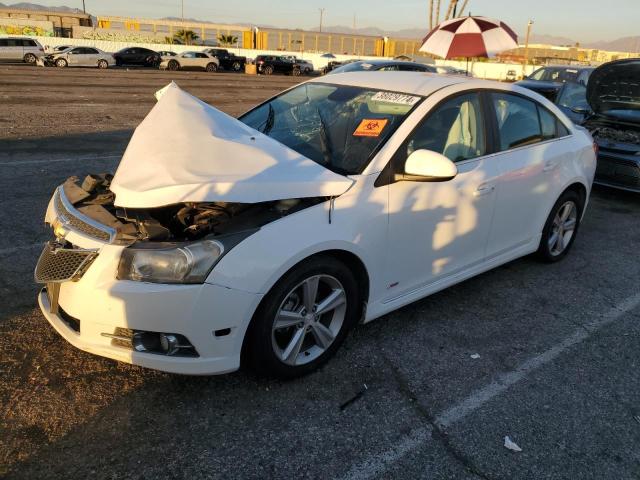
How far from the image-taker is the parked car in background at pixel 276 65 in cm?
3978

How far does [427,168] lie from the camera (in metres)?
3.13

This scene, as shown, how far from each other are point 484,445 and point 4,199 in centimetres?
567

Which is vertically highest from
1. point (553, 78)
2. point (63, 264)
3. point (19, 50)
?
point (553, 78)

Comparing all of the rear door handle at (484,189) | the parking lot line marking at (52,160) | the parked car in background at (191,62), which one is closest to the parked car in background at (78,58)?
the parked car in background at (191,62)

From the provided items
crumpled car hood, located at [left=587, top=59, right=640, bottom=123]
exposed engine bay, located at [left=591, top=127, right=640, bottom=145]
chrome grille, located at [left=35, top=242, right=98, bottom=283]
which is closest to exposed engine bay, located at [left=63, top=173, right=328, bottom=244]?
chrome grille, located at [left=35, top=242, right=98, bottom=283]

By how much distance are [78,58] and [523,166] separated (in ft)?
114

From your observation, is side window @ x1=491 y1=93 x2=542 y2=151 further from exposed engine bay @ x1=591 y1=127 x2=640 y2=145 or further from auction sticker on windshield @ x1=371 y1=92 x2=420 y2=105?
exposed engine bay @ x1=591 y1=127 x2=640 y2=145

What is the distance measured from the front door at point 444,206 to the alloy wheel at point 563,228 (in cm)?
129

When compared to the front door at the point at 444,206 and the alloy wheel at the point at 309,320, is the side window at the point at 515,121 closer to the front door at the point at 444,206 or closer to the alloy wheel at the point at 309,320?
the front door at the point at 444,206

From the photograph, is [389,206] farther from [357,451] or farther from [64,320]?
[64,320]

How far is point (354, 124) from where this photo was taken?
3576mm

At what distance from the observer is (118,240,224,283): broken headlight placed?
254cm

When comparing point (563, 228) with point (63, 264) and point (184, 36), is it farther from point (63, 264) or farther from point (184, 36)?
point (184, 36)

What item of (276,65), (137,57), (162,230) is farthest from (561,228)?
(137,57)
